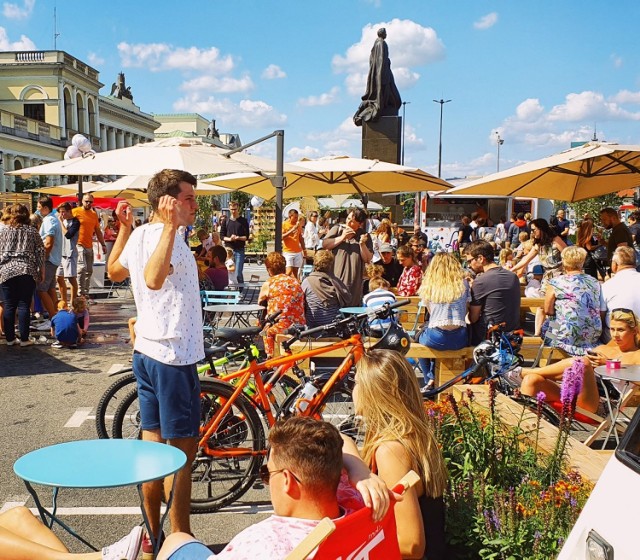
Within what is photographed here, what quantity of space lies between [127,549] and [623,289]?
5.64 meters

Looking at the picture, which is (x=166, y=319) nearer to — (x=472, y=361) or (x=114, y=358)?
(x=472, y=361)

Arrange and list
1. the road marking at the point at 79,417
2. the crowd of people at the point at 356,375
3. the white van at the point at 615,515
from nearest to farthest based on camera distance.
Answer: the white van at the point at 615,515 → the crowd of people at the point at 356,375 → the road marking at the point at 79,417

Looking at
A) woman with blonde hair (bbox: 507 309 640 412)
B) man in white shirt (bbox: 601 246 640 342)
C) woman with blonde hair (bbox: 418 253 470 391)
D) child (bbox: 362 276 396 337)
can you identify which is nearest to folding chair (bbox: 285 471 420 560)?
child (bbox: 362 276 396 337)

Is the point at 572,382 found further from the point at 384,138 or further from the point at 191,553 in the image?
the point at 384,138

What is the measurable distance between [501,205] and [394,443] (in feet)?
109

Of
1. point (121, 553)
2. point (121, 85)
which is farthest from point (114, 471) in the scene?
point (121, 85)

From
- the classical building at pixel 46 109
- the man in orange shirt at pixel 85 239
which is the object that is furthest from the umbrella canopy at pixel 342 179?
the classical building at pixel 46 109

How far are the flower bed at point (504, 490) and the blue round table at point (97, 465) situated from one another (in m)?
1.33

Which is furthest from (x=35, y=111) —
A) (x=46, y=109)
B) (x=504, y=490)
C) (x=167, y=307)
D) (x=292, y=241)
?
(x=504, y=490)

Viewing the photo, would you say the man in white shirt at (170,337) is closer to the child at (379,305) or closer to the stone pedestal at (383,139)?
the child at (379,305)

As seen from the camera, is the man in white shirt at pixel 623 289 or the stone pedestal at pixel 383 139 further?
the stone pedestal at pixel 383 139

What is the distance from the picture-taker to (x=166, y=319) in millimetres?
3424

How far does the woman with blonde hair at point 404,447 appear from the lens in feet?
8.55

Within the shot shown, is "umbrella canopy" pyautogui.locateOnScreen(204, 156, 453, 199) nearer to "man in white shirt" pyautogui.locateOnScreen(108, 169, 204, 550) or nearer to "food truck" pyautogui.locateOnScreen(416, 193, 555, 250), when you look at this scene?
"man in white shirt" pyautogui.locateOnScreen(108, 169, 204, 550)
